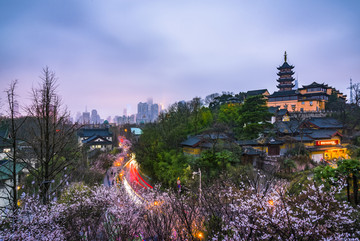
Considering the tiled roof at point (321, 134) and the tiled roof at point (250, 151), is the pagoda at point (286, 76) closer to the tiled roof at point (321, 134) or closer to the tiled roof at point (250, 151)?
the tiled roof at point (321, 134)

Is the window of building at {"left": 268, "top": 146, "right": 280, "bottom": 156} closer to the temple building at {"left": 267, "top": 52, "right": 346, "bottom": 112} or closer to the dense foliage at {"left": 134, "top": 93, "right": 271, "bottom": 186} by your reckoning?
the dense foliage at {"left": 134, "top": 93, "right": 271, "bottom": 186}

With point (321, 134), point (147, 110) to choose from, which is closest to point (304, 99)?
point (321, 134)

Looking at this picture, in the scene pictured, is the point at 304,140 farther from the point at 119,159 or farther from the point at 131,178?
the point at 119,159

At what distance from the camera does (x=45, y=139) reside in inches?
286

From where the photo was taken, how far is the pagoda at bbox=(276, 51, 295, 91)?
52.0m

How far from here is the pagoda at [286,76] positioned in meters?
52.0

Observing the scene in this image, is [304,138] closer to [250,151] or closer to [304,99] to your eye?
[250,151]

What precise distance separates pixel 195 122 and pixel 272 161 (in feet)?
39.3

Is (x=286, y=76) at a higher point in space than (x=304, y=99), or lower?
higher

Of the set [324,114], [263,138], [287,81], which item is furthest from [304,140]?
[287,81]

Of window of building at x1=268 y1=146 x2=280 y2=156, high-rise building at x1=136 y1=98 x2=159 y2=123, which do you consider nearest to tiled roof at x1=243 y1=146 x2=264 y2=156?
Result: window of building at x1=268 y1=146 x2=280 y2=156

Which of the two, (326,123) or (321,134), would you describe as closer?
(321,134)

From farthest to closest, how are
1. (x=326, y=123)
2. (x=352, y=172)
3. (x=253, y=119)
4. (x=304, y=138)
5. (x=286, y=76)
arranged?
(x=286, y=76)
(x=326, y=123)
(x=253, y=119)
(x=304, y=138)
(x=352, y=172)

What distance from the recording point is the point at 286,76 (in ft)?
172
